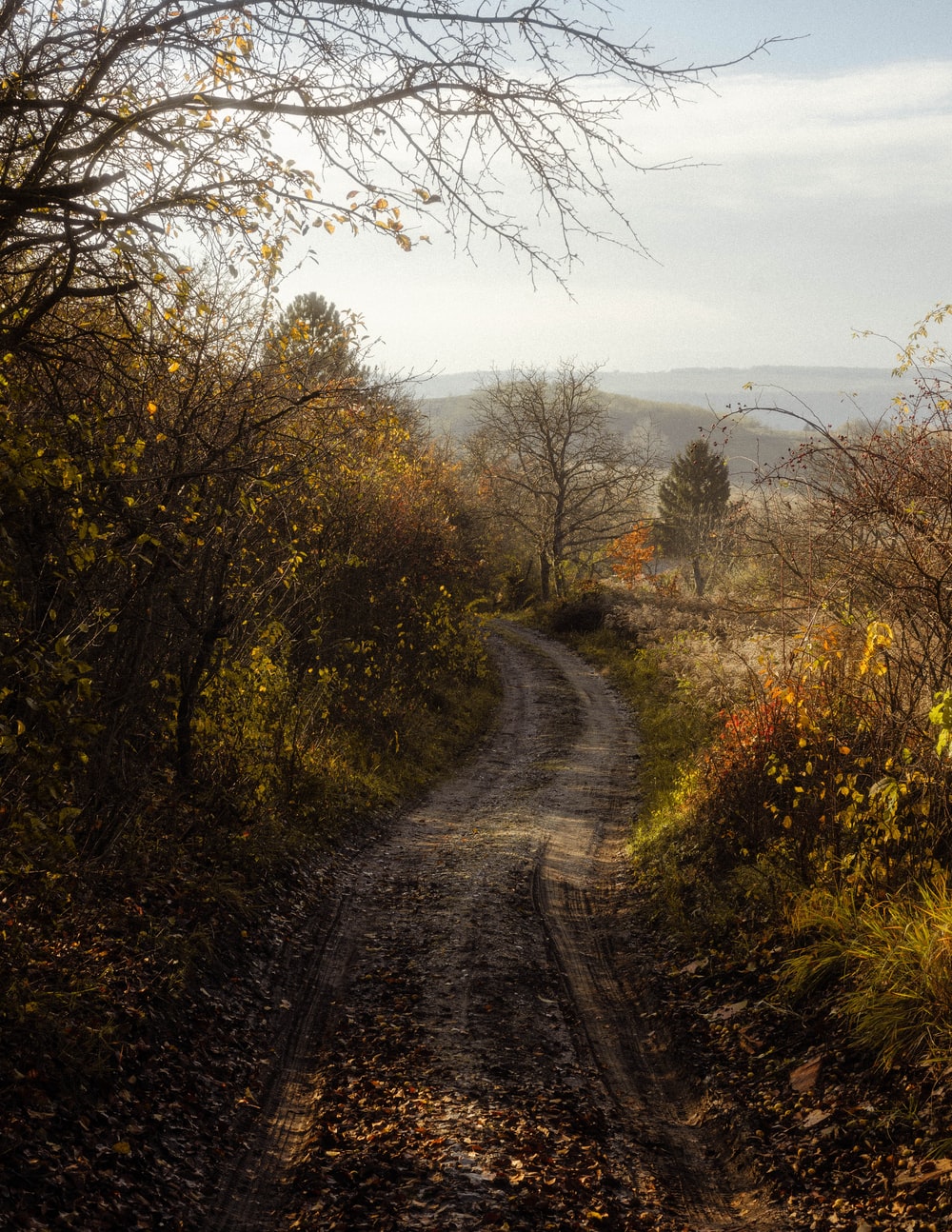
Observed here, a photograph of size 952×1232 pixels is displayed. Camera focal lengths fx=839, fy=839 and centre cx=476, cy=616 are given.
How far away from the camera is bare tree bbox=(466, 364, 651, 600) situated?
36625 mm

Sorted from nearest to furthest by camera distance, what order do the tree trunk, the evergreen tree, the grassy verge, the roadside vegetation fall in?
the grassy verge
the roadside vegetation
the tree trunk
the evergreen tree

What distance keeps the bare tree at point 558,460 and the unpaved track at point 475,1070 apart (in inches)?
1093

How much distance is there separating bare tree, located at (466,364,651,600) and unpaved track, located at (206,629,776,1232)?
27766mm

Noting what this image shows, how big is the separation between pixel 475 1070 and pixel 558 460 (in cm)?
3343

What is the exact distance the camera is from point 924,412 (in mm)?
7031

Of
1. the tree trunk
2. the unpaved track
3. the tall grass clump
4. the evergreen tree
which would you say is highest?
the evergreen tree

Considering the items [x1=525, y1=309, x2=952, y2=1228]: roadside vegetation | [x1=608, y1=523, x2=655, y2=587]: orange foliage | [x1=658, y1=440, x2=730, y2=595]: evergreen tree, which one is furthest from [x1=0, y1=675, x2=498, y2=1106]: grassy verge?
[x1=658, y1=440, x2=730, y2=595]: evergreen tree

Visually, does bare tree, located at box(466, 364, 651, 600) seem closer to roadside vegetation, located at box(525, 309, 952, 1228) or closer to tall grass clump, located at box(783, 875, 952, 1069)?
roadside vegetation, located at box(525, 309, 952, 1228)

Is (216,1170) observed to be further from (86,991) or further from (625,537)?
(625,537)

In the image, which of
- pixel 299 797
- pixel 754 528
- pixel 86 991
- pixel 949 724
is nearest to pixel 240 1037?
pixel 86 991

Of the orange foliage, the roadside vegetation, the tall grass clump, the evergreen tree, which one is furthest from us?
the evergreen tree

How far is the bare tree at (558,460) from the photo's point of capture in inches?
1442

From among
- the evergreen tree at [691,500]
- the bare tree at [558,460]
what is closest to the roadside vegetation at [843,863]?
the bare tree at [558,460]

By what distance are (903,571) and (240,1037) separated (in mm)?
5928
